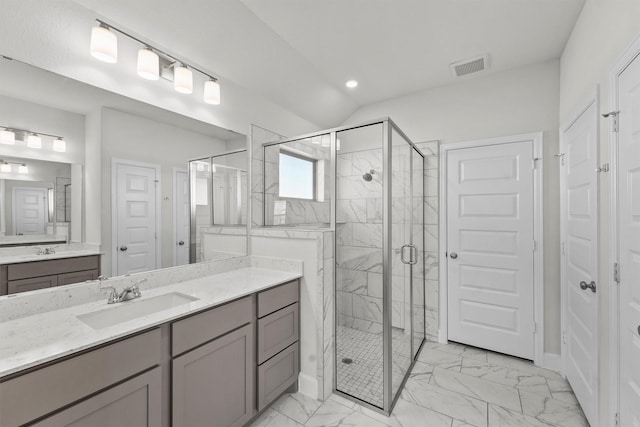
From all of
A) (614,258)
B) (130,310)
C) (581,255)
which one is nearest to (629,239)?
(614,258)

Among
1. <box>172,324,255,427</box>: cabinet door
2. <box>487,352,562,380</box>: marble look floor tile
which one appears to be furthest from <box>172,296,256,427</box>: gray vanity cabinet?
<box>487,352,562,380</box>: marble look floor tile

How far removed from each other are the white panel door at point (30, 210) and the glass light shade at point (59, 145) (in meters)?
0.22

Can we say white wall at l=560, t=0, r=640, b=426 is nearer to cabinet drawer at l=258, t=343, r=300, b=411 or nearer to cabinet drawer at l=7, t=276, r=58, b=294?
cabinet drawer at l=258, t=343, r=300, b=411

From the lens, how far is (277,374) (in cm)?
187

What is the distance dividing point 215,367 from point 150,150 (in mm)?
1377

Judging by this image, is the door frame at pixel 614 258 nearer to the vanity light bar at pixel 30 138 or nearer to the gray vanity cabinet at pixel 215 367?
the gray vanity cabinet at pixel 215 367

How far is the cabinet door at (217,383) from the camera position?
1.31 metres

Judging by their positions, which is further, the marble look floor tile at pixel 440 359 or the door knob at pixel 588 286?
the marble look floor tile at pixel 440 359

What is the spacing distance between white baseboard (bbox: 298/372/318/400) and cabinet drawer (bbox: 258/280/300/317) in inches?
23.2

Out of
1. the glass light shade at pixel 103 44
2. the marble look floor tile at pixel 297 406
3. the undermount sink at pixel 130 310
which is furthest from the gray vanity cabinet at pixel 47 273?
the marble look floor tile at pixel 297 406

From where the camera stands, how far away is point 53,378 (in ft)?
3.04

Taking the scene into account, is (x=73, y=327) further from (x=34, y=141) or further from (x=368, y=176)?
(x=368, y=176)

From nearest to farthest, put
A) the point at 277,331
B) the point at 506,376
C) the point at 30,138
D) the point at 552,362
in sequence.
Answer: the point at 30,138
the point at 277,331
the point at 506,376
the point at 552,362

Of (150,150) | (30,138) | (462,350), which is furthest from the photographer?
(462,350)
